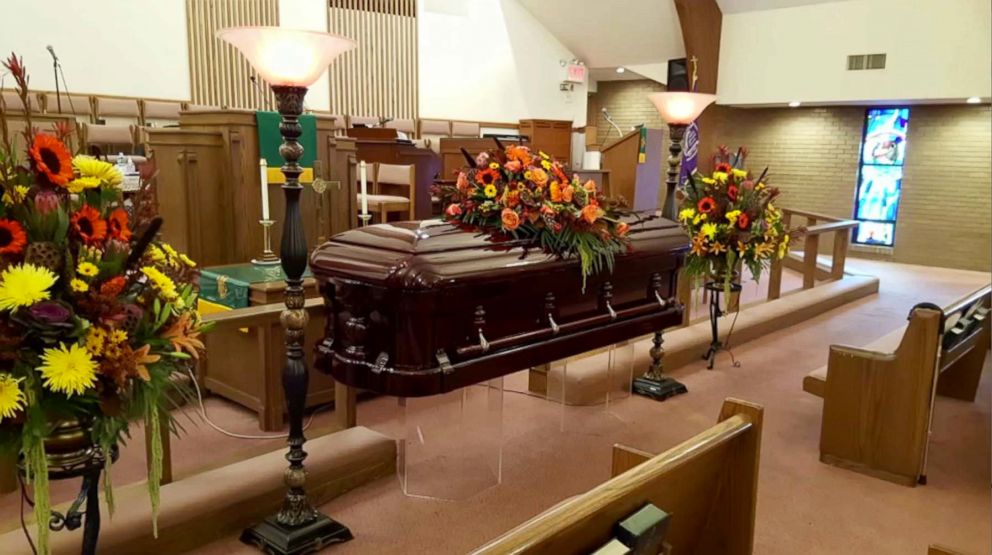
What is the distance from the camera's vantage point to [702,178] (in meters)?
3.94

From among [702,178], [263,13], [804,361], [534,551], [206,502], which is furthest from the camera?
A: [263,13]

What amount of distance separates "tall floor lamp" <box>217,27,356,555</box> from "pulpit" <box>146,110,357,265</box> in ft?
6.11

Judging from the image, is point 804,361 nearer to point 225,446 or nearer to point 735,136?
point 225,446

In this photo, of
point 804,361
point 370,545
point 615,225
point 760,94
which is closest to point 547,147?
point 760,94

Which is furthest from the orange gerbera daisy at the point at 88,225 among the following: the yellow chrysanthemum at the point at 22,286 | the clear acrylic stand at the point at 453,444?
the clear acrylic stand at the point at 453,444

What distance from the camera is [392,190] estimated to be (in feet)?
A: 22.6

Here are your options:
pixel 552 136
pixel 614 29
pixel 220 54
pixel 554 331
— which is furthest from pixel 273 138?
pixel 614 29

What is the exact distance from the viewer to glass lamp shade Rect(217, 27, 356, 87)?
2.09 m

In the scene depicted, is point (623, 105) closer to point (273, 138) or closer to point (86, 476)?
point (273, 138)

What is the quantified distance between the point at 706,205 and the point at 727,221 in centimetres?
14

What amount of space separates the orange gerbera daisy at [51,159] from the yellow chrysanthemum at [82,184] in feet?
0.04

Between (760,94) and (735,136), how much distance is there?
3.45 feet

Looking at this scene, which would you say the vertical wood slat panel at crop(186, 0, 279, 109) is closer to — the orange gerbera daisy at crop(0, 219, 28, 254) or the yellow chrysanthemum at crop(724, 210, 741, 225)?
the yellow chrysanthemum at crop(724, 210, 741, 225)


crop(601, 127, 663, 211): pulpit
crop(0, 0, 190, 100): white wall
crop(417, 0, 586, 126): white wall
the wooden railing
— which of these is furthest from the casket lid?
crop(417, 0, 586, 126): white wall
